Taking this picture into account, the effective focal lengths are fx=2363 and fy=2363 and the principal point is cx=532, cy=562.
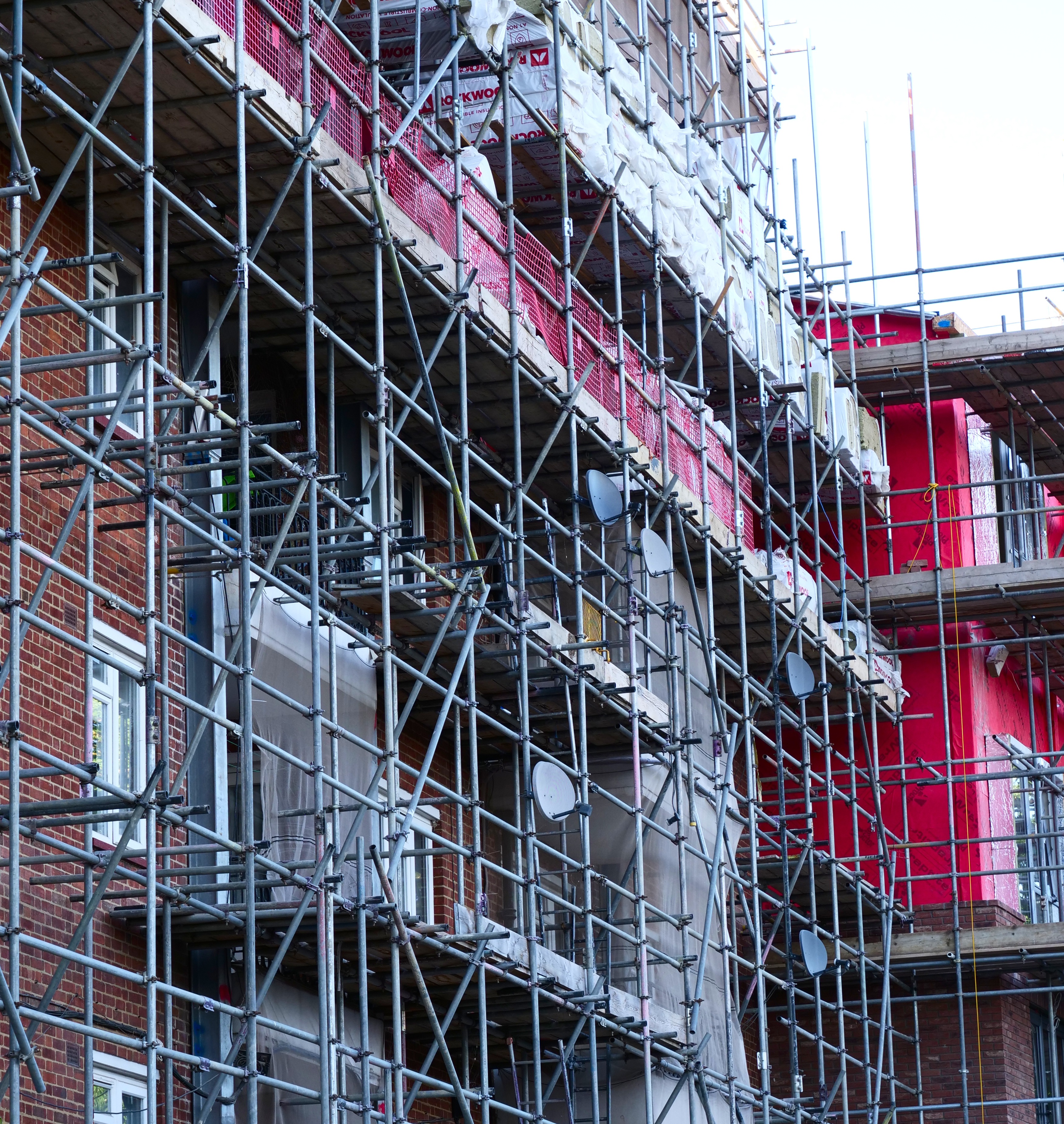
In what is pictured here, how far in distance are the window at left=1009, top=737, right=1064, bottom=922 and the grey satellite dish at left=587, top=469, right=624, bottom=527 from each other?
35.7 ft

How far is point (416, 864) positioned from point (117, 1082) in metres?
5.35

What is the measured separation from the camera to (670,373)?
27.0 metres

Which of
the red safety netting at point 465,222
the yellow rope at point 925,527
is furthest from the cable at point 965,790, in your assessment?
the red safety netting at point 465,222

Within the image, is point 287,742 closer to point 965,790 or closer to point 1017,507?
point 965,790

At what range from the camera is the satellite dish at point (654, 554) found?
70.3 feet

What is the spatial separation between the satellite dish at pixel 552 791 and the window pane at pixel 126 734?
3915mm

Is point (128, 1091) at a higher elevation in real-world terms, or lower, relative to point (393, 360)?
lower

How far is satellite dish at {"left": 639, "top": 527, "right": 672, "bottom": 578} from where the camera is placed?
2144 cm

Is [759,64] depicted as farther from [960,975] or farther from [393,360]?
[393,360]

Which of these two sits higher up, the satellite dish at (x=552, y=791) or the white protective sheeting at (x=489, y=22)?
the white protective sheeting at (x=489, y=22)

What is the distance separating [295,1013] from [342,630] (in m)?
2.87

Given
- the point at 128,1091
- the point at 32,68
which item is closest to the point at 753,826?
the point at 128,1091

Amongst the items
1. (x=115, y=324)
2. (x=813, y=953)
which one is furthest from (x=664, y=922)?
(x=115, y=324)

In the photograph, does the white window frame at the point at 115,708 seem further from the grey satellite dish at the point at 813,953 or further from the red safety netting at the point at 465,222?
the grey satellite dish at the point at 813,953
